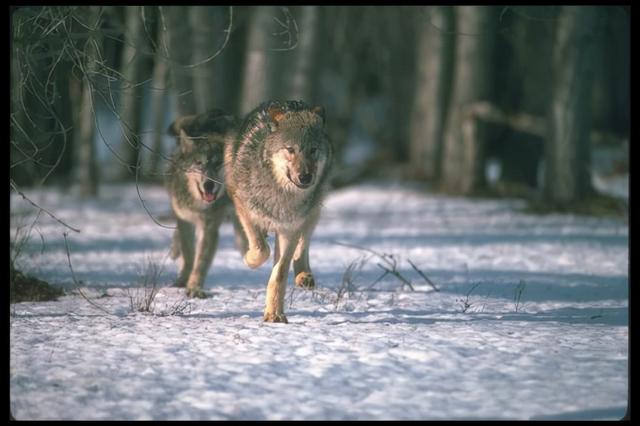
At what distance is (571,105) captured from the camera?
1575 centimetres

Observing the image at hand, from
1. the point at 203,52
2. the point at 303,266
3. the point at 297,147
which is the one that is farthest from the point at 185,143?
the point at 203,52

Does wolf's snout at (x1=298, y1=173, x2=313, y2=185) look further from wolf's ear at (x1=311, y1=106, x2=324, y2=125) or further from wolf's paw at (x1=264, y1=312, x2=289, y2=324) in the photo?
wolf's paw at (x1=264, y1=312, x2=289, y2=324)

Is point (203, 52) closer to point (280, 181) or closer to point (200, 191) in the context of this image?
point (200, 191)

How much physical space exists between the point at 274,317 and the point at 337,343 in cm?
90

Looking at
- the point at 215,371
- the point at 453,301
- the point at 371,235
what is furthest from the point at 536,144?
the point at 215,371

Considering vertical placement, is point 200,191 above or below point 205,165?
below

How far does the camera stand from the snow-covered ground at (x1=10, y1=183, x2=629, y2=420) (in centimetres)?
516

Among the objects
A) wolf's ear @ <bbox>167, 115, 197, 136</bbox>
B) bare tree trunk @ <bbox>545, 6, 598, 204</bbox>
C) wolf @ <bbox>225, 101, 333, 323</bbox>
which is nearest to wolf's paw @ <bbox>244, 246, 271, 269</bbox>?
wolf @ <bbox>225, 101, 333, 323</bbox>

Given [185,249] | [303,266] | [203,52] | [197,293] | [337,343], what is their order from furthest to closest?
[203,52], [185,249], [303,266], [197,293], [337,343]

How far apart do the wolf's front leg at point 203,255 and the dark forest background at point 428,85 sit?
1.52 m

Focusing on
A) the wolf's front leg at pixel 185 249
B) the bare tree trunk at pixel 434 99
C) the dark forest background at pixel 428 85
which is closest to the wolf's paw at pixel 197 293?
the wolf's front leg at pixel 185 249

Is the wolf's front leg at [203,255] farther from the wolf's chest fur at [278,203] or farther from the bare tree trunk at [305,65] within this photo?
the bare tree trunk at [305,65]

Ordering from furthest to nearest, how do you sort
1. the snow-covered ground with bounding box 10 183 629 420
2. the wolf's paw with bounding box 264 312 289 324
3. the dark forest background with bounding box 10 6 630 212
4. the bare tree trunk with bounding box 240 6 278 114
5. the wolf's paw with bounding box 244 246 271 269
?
the bare tree trunk with bounding box 240 6 278 114 < the dark forest background with bounding box 10 6 630 212 < the wolf's paw with bounding box 244 246 271 269 < the wolf's paw with bounding box 264 312 289 324 < the snow-covered ground with bounding box 10 183 629 420

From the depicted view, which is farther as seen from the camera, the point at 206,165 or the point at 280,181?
the point at 206,165
